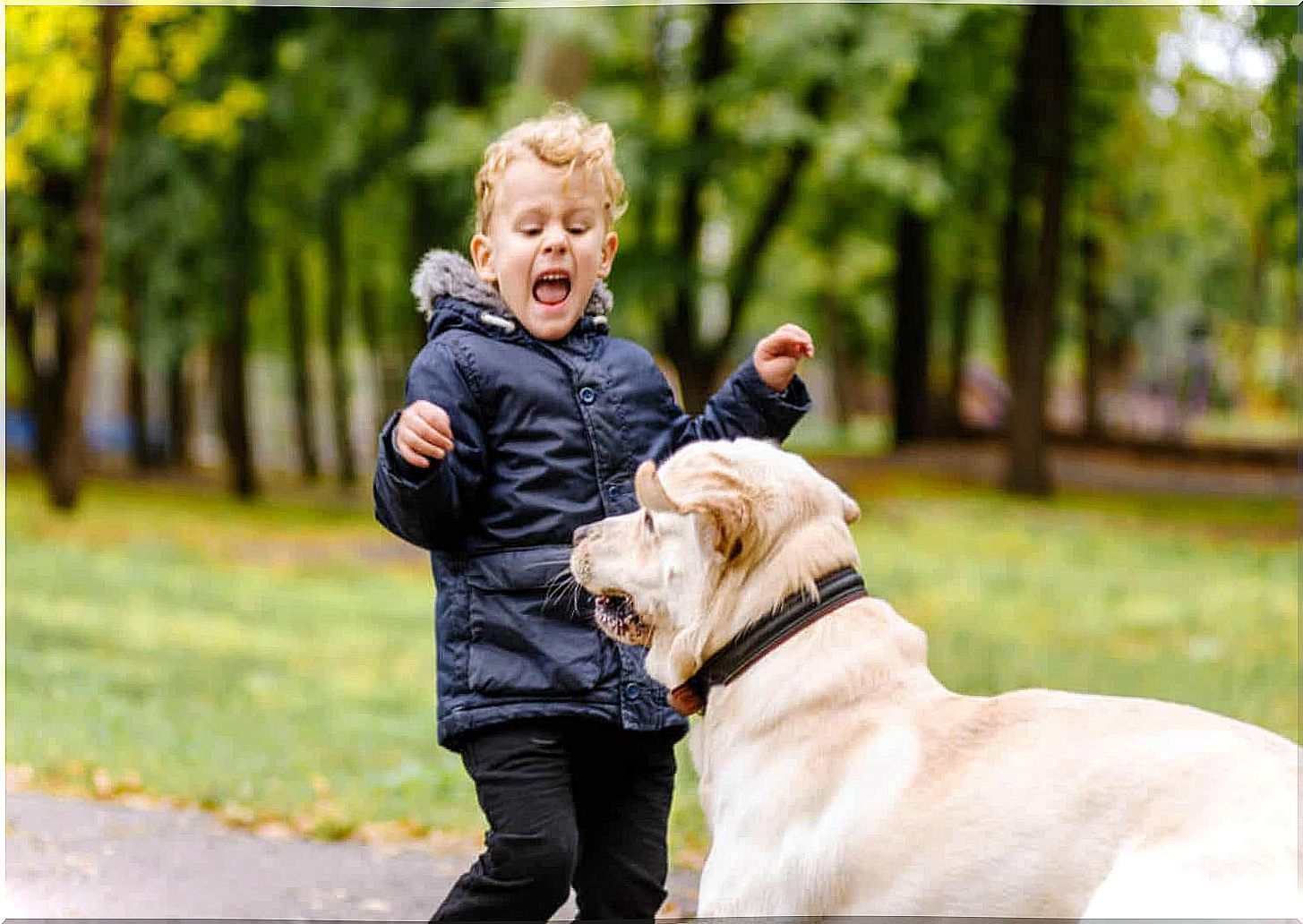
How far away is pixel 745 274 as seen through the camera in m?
20.2

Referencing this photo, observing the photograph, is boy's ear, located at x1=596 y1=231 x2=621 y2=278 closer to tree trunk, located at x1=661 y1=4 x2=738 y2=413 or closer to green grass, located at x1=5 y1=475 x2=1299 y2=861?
green grass, located at x1=5 y1=475 x2=1299 y2=861

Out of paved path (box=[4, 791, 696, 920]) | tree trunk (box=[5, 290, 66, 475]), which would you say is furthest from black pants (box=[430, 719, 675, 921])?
tree trunk (box=[5, 290, 66, 475])

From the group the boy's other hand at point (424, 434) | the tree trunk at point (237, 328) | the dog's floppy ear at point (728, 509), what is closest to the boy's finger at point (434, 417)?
the boy's other hand at point (424, 434)

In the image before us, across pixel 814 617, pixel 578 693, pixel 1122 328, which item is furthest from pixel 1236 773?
pixel 1122 328

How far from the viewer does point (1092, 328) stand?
3066 centimetres

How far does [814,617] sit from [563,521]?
0.77 metres

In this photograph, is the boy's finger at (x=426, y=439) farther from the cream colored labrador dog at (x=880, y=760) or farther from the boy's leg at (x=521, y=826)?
the boy's leg at (x=521, y=826)

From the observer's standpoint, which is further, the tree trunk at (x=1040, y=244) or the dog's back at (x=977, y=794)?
the tree trunk at (x=1040, y=244)

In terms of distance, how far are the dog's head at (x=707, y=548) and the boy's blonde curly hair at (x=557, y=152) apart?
0.88 m

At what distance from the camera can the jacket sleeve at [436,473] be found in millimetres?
3586

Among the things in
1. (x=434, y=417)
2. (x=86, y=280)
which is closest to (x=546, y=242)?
(x=434, y=417)

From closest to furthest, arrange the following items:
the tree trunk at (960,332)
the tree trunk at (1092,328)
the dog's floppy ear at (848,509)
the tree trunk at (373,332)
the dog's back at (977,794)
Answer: the dog's back at (977,794)
the dog's floppy ear at (848,509)
the tree trunk at (960,332)
the tree trunk at (1092,328)
the tree trunk at (373,332)

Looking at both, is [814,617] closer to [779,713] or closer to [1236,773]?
[779,713]

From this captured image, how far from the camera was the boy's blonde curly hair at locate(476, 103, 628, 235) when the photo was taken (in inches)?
153
